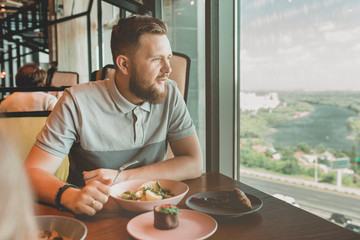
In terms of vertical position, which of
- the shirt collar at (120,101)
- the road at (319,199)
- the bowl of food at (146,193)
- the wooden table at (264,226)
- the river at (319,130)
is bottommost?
the road at (319,199)

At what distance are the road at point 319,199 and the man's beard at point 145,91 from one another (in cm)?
116

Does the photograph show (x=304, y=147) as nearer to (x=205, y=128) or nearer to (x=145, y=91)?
(x=205, y=128)

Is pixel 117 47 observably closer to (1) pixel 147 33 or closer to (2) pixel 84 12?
(1) pixel 147 33

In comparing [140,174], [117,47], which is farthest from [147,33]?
[140,174]

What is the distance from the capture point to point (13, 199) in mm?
305

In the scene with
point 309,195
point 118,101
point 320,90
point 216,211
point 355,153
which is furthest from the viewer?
point 309,195

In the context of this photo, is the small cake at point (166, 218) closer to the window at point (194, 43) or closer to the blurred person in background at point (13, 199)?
the blurred person in background at point (13, 199)

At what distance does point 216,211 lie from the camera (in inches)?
38.6

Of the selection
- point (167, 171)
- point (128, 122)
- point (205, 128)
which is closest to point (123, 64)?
point (128, 122)

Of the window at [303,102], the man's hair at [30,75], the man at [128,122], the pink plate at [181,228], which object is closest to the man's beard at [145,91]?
the man at [128,122]

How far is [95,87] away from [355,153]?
1.47 metres

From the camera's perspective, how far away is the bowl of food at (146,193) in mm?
989

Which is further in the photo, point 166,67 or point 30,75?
point 30,75

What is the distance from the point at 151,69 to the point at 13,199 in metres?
1.47
